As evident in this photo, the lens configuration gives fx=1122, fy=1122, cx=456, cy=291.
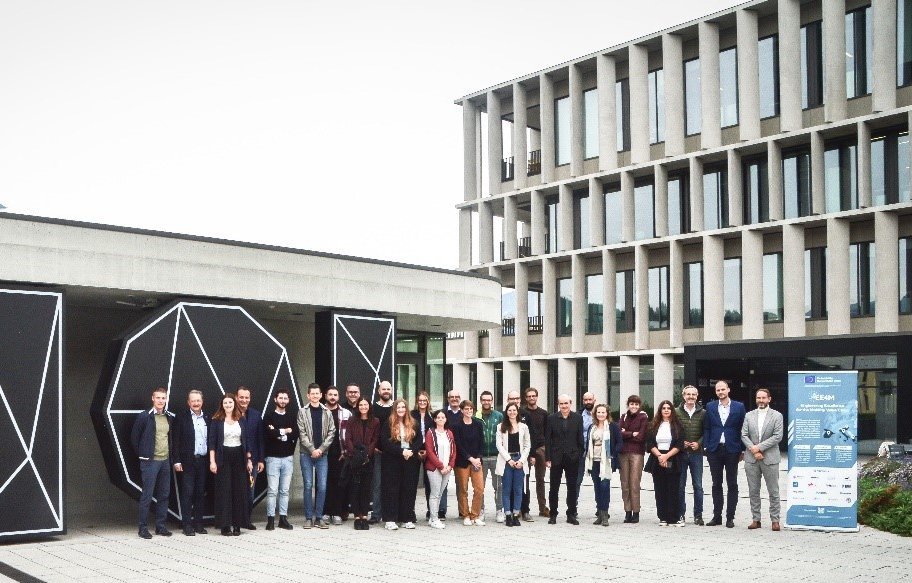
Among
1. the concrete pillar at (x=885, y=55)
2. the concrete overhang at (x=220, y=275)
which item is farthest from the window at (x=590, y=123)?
the concrete overhang at (x=220, y=275)

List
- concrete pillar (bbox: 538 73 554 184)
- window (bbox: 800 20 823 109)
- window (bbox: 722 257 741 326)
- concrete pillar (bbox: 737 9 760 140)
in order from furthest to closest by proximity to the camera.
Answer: concrete pillar (bbox: 538 73 554 184) → window (bbox: 722 257 741 326) → concrete pillar (bbox: 737 9 760 140) → window (bbox: 800 20 823 109)

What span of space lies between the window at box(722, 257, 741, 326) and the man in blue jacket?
25.1m

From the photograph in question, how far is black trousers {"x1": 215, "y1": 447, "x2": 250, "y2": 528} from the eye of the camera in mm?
13953

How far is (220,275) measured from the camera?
599 inches

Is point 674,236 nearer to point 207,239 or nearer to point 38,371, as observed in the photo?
point 207,239

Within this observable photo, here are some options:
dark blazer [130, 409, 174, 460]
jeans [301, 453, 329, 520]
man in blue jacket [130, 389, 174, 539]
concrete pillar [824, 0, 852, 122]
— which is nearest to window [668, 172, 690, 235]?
concrete pillar [824, 0, 852, 122]

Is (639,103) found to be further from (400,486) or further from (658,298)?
(400,486)

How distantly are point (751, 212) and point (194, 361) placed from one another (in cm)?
2433

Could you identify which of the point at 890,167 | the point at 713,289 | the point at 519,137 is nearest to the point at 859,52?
the point at 890,167

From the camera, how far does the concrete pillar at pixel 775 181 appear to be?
34.0 m

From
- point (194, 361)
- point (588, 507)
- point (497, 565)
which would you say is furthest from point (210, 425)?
point (588, 507)

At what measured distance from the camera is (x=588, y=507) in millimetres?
17281

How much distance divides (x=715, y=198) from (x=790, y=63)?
198 inches

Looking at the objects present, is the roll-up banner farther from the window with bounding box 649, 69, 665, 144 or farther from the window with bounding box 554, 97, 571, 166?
the window with bounding box 554, 97, 571, 166
